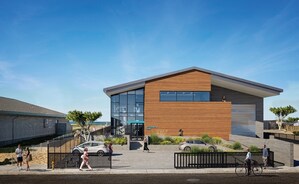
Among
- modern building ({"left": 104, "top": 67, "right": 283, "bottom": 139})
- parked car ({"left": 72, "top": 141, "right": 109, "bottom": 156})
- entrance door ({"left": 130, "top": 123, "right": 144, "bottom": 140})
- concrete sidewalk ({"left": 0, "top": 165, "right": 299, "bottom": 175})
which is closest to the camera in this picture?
concrete sidewalk ({"left": 0, "top": 165, "right": 299, "bottom": 175})

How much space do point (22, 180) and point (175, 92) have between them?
1158 inches

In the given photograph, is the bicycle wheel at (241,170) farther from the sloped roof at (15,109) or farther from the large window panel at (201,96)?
the sloped roof at (15,109)

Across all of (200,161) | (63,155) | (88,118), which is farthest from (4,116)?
(200,161)

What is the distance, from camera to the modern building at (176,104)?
1695 inches

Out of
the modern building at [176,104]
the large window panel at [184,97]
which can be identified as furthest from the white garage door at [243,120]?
the large window panel at [184,97]

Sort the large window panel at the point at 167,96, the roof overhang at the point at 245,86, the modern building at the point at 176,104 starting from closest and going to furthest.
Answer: the roof overhang at the point at 245,86 → the modern building at the point at 176,104 → the large window panel at the point at 167,96

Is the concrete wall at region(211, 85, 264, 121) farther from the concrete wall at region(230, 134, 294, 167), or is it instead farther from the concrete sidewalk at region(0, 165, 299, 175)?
the concrete sidewalk at region(0, 165, 299, 175)

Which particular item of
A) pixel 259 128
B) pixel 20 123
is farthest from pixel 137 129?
pixel 259 128

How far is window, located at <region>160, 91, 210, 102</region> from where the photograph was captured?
4400cm

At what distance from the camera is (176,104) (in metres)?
43.5

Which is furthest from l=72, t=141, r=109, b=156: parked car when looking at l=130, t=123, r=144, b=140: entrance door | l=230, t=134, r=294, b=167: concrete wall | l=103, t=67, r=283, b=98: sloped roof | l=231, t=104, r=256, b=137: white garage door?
l=231, t=104, r=256, b=137: white garage door

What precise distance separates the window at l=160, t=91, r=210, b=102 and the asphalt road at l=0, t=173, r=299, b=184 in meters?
24.8

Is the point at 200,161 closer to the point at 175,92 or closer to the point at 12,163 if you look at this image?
the point at 12,163

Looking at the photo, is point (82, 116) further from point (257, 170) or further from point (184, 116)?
point (257, 170)
